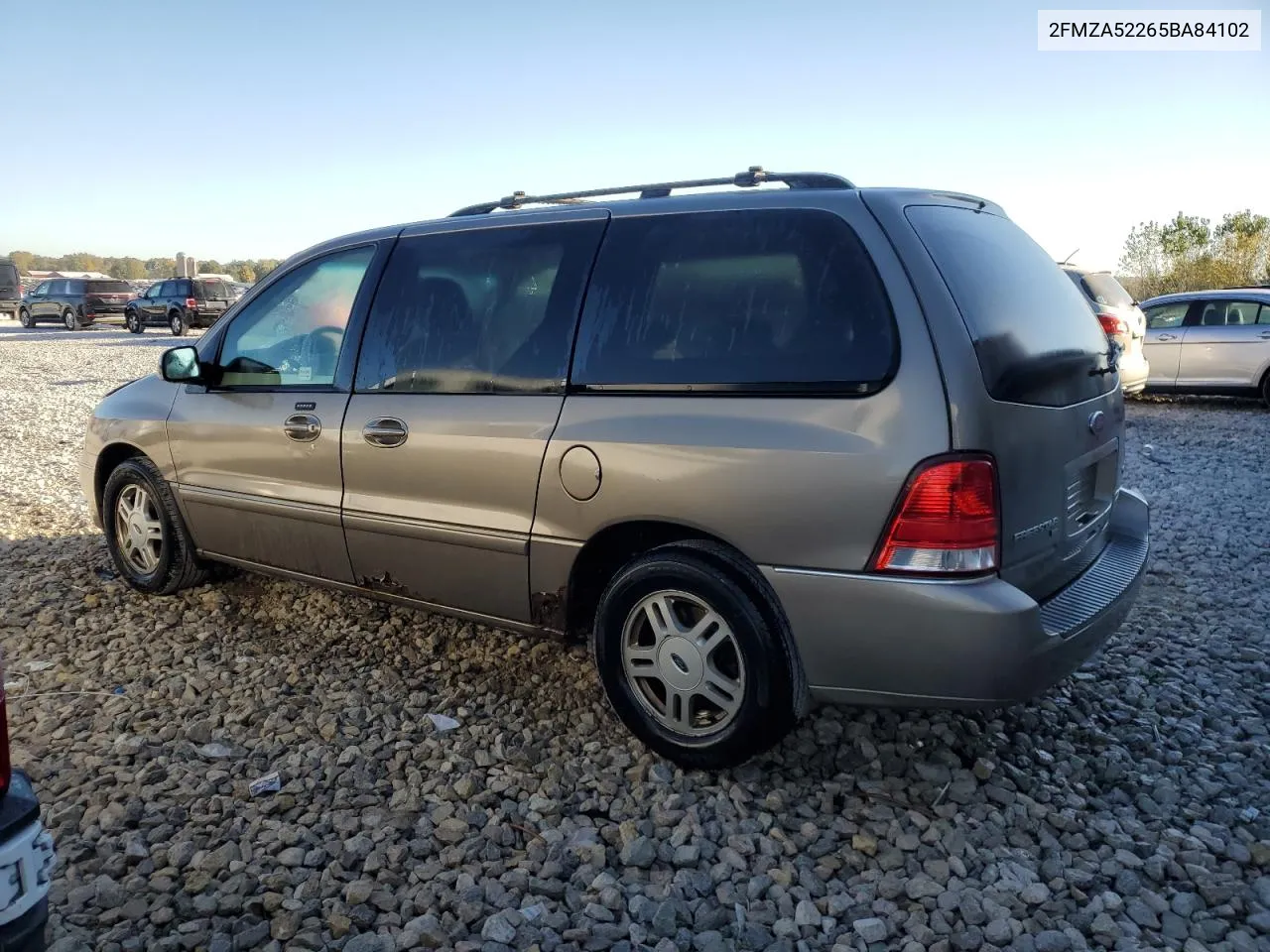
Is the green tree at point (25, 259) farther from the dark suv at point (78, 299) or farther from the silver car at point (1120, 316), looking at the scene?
the silver car at point (1120, 316)

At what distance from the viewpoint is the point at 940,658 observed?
2.60 meters

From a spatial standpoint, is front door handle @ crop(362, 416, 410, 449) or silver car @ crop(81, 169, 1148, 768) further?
front door handle @ crop(362, 416, 410, 449)

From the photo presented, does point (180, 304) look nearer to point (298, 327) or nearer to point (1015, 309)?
point (298, 327)

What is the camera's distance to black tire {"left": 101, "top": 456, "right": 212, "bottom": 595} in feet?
15.2

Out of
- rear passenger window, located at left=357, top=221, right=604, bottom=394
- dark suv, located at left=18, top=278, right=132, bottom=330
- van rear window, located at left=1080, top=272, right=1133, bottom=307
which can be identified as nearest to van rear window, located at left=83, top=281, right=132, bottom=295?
dark suv, located at left=18, top=278, right=132, bottom=330

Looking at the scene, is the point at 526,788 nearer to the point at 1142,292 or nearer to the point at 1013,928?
the point at 1013,928

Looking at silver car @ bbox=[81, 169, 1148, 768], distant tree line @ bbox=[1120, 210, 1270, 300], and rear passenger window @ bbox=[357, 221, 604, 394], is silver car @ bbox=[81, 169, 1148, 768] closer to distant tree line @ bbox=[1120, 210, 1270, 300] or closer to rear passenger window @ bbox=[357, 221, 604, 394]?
rear passenger window @ bbox=[357, 221, 604, 394]

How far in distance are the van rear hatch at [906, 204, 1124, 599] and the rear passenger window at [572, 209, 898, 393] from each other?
11.0 inches

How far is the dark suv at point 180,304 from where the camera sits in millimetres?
27875

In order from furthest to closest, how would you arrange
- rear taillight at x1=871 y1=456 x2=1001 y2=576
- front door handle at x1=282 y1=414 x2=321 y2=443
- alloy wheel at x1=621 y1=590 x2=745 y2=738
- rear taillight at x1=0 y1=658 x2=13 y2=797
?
front door handle at x1=282 y1=414 x2=321 y2=443
alloy wheel at x1=621 y1=590 x2=745 y2=738
rear taillight at x1=871 y1=456 x2=1001 y2=576
rear taillight at x1=0 y1=658 x2=13 y2=797

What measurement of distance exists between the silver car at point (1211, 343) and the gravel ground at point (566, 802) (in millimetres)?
9036

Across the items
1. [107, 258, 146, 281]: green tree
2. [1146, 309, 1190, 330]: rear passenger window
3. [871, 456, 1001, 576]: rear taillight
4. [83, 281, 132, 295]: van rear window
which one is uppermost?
[107, 258, 146, 281]: green tree

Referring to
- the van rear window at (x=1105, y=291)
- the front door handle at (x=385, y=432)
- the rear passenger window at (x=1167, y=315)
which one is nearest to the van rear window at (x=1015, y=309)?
the front door handle at (x=385, y=432)

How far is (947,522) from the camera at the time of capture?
2564mm
